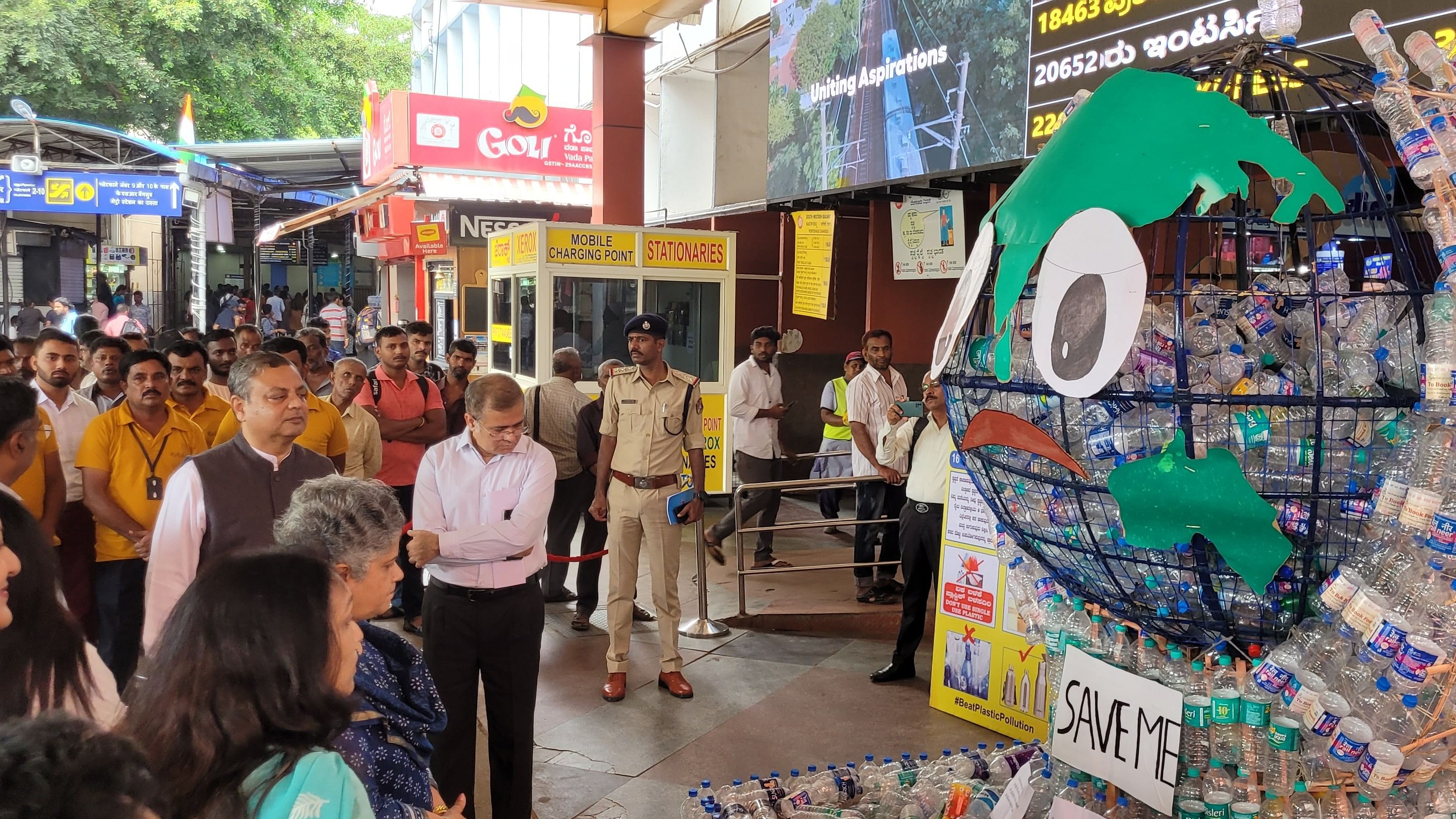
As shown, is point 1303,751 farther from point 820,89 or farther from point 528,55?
point 528,55

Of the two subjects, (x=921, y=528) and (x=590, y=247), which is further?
(x=590, y=247)

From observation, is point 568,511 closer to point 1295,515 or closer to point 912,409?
point 912,409

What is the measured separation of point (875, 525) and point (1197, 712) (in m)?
5.14

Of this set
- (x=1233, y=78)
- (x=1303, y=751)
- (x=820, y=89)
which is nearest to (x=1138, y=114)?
(x=1233, y=78)

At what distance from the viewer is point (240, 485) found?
10.5 ft

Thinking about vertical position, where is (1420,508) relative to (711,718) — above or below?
above

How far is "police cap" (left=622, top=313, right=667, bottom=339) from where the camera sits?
19.0ft

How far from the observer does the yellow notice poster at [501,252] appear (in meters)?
10.4

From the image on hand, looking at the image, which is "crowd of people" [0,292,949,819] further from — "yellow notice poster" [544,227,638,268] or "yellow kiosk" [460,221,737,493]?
"yellow notice poster" [544,227,638,268]

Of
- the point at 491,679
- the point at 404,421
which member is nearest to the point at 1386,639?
the point at 491,679

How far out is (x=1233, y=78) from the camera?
2053mm

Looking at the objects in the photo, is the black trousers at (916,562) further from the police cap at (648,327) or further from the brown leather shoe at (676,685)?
the police cap at (648,327)

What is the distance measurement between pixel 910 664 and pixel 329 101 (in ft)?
86.0

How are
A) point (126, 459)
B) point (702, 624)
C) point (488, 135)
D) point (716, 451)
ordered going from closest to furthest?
point (126, 459)
point (702, 624)
point (716, 451)
point (488, 135)
